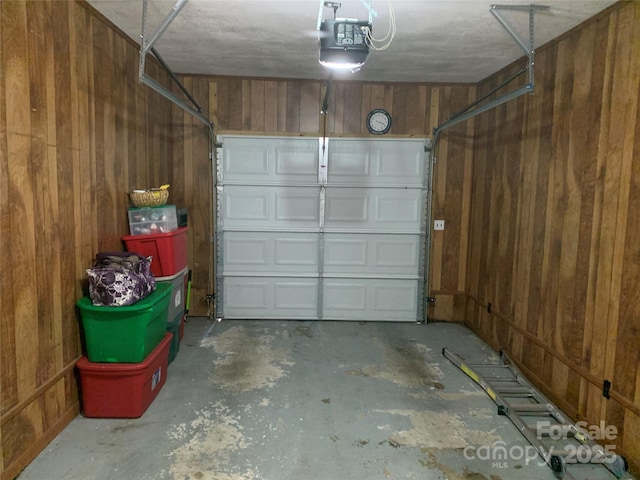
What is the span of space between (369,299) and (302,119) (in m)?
2.15

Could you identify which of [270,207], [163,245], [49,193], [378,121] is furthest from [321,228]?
[49,193]

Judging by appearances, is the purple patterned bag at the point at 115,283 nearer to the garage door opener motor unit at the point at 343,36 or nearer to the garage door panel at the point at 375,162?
the garage door opener motor unit at the point at 343,36

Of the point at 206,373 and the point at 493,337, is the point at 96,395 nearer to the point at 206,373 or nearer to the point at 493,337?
the point at 206,373

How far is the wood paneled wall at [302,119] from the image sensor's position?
14.2 ft

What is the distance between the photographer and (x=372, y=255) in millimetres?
4551

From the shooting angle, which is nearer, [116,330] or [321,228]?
[116,330]

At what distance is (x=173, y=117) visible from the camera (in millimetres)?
4328

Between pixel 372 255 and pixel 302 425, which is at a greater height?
pixel 372 255

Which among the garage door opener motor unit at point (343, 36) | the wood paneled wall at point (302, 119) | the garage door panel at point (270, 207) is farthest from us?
the garage door panel at point (270, 207)

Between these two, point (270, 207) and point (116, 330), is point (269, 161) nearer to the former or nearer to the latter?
point (270, 207)

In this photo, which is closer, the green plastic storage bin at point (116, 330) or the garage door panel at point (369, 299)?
the green plastic storage bin at point (116, 330)

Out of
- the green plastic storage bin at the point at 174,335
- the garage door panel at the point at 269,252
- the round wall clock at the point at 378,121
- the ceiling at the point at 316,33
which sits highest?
the ceiling at the point at 316,33

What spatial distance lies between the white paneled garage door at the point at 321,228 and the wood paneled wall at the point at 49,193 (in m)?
1.56

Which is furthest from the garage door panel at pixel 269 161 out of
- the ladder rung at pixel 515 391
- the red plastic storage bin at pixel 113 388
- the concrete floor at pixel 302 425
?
the ladder rung at pixel 515 391
